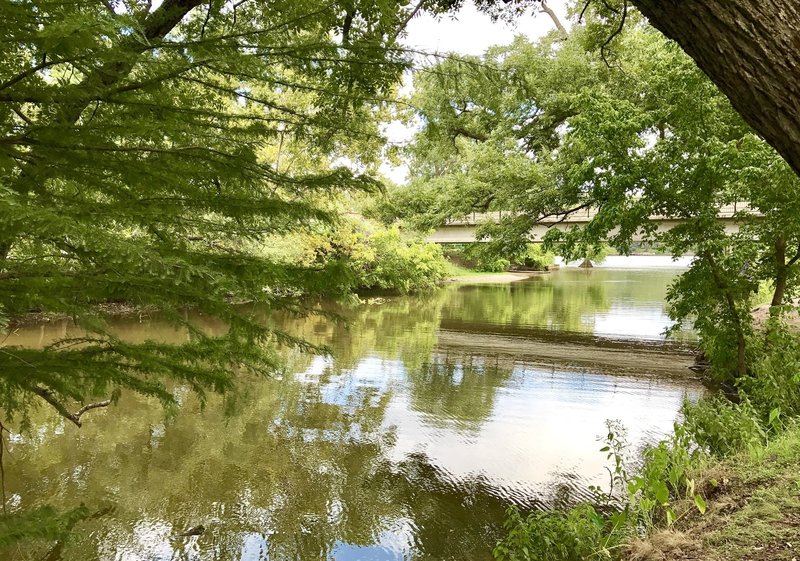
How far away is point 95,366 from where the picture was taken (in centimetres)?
200

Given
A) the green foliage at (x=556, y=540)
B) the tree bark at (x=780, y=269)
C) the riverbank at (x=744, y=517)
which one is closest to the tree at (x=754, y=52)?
the riverbank at (x=744, y=517)

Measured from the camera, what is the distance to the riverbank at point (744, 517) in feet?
9.52

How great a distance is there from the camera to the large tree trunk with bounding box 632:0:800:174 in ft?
4.46

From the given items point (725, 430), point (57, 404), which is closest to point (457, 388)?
point (725, 430)

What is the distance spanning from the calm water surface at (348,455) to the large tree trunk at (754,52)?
2.08m

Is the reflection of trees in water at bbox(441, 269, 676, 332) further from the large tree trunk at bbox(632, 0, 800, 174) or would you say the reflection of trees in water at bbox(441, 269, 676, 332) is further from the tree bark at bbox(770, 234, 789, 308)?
the large tree trunk at bbox(632, 0, 800, 174)

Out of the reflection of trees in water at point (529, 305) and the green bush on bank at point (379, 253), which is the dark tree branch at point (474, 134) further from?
the reflection of trees in water at point (529, 305)

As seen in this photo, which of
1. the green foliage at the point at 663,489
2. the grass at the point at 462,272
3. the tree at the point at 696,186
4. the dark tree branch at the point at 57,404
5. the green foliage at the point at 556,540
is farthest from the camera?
the grass at the point at 462,272

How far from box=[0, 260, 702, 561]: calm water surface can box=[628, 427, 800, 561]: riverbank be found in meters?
1.33

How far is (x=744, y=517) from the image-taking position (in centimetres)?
326

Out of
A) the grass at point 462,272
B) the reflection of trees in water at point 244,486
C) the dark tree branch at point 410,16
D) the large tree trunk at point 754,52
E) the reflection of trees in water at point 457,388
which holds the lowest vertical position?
the reflection of trees in water at point 244,486

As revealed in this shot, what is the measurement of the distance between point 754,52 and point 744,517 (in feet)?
10.2

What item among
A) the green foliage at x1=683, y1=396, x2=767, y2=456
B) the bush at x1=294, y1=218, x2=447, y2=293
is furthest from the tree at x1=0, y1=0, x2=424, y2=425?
the bush at x1=294, y1=218, x2=447, y2=293

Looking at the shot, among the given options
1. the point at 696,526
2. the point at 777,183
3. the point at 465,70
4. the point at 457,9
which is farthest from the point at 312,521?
the point at 777,183
